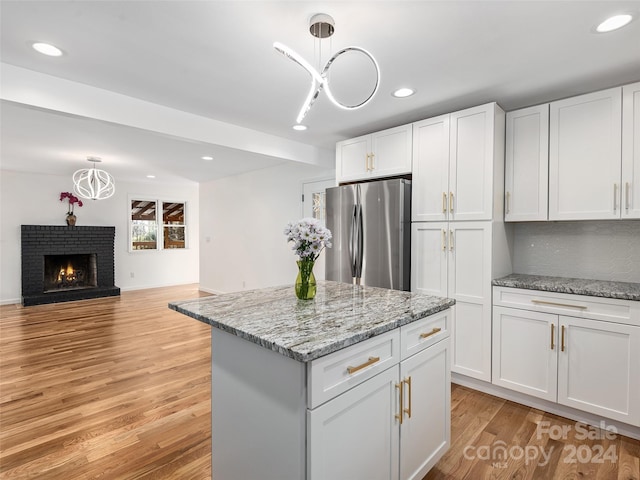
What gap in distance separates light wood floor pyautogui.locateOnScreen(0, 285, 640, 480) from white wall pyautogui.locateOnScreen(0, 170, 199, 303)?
313 cm

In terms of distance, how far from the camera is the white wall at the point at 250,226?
5055 millimetres

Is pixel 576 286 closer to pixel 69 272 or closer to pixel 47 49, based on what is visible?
pixel 47 49

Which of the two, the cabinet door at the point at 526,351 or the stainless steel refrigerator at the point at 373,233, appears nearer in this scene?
the cabinet door at the point at 526,351

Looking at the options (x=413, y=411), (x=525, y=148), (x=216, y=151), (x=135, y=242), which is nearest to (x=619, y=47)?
(x=525, y=148)

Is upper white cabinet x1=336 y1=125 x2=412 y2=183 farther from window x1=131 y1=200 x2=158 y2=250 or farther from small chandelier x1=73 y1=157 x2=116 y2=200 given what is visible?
window x1=131 y1=200 x2=158 y2=250

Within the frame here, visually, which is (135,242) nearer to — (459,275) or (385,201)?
(385,201)

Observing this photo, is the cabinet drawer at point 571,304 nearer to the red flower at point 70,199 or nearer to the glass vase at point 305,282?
the glass vase at point 305,282

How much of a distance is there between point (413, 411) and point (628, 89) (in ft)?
8.32

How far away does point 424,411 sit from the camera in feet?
5.46

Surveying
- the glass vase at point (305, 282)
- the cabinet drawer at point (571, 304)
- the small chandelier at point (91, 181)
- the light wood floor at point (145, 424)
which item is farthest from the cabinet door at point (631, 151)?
the small chandelier at point (91, 181)

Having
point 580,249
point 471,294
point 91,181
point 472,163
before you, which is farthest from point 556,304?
point 91,181

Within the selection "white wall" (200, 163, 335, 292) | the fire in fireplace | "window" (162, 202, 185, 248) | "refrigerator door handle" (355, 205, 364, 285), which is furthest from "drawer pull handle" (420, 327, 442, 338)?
"window" (162, 202, 185, 248)

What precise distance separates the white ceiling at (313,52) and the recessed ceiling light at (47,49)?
47mm

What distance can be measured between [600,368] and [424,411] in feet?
4.74
